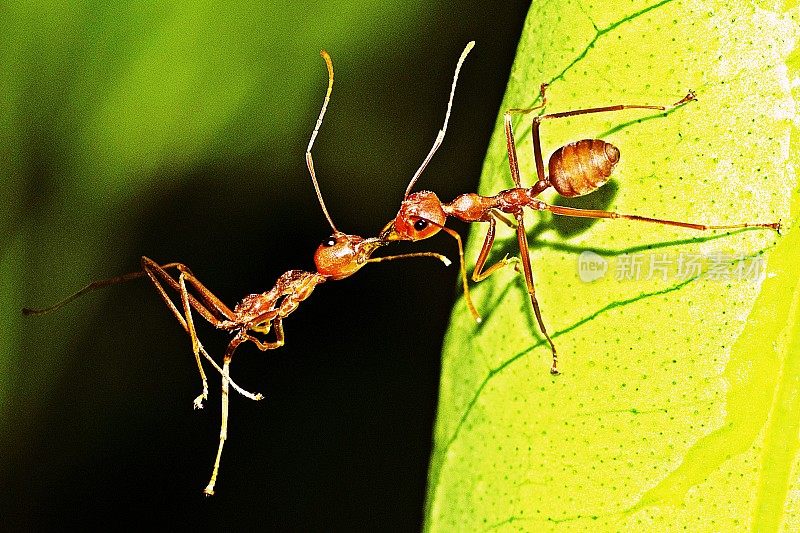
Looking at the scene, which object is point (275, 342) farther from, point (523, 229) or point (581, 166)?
point (581, 166)

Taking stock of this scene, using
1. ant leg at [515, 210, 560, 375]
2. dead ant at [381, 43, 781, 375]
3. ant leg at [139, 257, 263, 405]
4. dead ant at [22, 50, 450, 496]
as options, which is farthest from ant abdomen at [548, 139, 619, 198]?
ant leg at [139, 257, 263, 405]

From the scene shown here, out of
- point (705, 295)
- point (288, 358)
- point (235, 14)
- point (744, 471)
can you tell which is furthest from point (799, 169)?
point (288, 358)

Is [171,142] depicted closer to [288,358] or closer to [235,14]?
[235,14]

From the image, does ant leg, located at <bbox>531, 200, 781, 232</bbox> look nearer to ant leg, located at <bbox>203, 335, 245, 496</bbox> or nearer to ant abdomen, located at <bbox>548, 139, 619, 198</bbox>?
ant abdomen, located at <bbox>548, 139, 619, 198</bbox>

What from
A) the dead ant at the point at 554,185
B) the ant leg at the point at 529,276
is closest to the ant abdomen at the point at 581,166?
the dead ant at the point at 554,185

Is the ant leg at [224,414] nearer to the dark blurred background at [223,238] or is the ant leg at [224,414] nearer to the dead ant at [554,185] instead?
the dark blurred background at [223,238]

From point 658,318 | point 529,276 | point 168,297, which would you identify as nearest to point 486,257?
point 529,276
